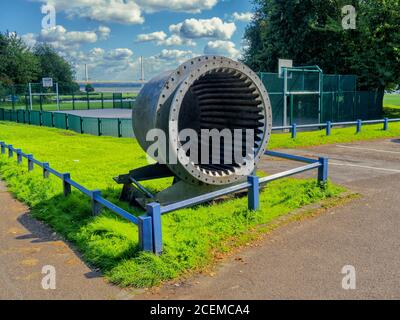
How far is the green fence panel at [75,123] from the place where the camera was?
77.4 feet

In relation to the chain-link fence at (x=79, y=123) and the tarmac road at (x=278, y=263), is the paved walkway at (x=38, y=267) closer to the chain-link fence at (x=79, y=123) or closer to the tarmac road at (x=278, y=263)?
the tarmac road at (x=278, y=263)

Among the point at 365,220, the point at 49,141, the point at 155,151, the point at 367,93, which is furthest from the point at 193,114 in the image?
the point at 367,93

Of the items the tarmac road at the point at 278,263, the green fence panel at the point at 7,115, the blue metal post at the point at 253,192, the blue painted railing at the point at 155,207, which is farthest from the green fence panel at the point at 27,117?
the blue metal post at the point at 253,192

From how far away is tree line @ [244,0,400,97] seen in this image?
2812 cm

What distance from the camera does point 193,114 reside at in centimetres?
874

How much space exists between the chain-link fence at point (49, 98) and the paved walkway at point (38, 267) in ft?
102

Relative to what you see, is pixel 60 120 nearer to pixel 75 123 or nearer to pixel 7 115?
pixel 75 123

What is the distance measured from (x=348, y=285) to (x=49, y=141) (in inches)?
644

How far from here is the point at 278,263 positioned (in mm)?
5402

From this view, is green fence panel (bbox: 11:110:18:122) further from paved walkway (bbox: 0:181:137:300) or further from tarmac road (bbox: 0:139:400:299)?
paved walkway (bbox: 0:181:137:300)

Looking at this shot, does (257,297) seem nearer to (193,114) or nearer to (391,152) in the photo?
(193,114)

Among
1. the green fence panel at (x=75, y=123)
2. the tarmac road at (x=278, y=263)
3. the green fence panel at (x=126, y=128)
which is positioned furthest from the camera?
the green fence panel at (x=75, y=123)

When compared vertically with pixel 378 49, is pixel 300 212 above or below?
below

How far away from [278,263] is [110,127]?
1716 centimetres
